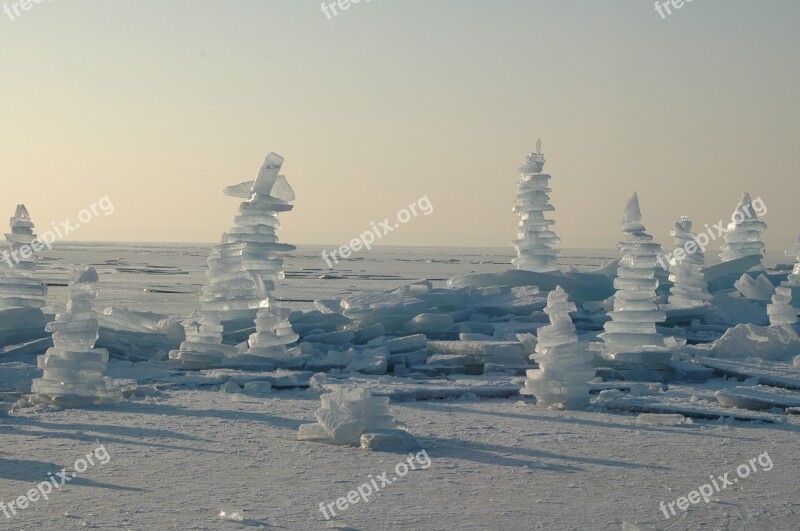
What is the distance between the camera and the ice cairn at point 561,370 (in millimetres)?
9688

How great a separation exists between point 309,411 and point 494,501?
375 cm

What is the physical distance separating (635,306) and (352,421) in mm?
6186

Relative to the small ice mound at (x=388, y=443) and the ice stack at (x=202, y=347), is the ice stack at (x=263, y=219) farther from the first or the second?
the small ice mound at (x=388, y=443)

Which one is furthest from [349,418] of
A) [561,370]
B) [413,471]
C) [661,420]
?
[661,420]

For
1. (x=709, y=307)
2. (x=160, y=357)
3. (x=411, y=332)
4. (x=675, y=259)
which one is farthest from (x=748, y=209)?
(x=160, y=357)

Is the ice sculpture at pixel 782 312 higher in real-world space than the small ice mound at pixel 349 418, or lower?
lower

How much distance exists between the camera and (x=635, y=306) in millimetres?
12664

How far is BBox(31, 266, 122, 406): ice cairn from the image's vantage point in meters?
9.86

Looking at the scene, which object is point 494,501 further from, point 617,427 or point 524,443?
point 617,427

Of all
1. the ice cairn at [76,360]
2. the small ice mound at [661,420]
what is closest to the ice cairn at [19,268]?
the ice cairn at [76,360]

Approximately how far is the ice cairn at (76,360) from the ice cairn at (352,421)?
3152 mm

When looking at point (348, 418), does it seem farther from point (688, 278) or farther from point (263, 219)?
point (688, 278)

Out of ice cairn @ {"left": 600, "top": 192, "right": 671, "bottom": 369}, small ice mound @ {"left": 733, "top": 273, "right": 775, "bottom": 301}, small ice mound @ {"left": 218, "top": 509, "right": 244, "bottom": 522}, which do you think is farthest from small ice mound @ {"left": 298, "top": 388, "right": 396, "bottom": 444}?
small ice mound @ {"left": 733, "top": 273, "right": 775, "bottom": 301}

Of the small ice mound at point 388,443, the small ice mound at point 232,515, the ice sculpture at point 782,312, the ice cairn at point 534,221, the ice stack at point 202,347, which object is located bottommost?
the ice sculpture at point 782,312
